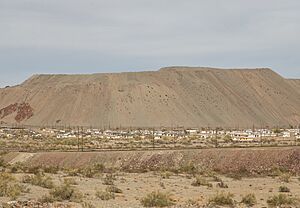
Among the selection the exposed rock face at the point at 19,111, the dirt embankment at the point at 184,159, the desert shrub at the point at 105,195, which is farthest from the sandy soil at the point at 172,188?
the exposed rock face at the point at 19,111

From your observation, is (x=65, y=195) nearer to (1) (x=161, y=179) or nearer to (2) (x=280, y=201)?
(2) (x=280, y=201)

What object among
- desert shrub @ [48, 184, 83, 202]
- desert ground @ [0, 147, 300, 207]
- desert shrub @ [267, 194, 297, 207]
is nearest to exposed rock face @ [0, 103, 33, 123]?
desert ground @ [0, 147, 300, 207]

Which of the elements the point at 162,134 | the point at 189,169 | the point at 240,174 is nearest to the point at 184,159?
the point at 189,169

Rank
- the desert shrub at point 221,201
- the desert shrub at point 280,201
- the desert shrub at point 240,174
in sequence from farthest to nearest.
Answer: the desert shrub at point 240,174
the desert shrub at point 280,201
the desert shrub at point 221,201

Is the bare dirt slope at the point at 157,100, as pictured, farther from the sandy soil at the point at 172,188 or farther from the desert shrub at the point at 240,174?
the sandy soil at the point at 172,188

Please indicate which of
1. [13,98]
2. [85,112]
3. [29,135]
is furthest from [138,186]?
[13,98]

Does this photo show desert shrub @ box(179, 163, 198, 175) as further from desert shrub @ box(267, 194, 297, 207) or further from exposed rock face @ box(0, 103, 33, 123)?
exposed rock face @ box(0, 103, 33, 123)
